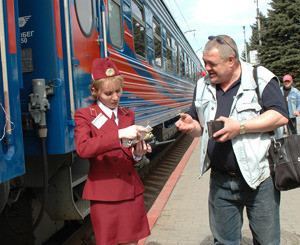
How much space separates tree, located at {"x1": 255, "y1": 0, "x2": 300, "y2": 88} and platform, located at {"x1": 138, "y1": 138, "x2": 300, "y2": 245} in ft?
78.6

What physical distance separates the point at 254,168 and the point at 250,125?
27cm

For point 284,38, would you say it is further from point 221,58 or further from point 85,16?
point 221,58

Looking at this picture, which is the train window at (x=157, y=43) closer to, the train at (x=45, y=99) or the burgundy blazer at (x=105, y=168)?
the train at (x=45, y=99)

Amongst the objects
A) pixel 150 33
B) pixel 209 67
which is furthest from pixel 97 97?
pixel 150 33

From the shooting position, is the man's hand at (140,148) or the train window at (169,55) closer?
the man's hand at (140,148)

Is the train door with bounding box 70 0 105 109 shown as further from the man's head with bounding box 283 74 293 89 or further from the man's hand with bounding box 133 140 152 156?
the man's head with bounding box 283 74 293 89

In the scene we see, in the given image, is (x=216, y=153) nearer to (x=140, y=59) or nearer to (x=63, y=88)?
(x=63, y=88)

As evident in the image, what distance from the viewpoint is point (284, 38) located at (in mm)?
27688

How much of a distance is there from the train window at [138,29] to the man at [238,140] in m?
3.08

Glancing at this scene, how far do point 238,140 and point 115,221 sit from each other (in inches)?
36.1

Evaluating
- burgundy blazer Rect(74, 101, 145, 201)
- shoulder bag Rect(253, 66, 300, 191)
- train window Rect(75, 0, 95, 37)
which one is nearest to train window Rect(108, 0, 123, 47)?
train window Rect(75, 0, 95, 37)

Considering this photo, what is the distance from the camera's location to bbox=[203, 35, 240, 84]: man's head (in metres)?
2.08

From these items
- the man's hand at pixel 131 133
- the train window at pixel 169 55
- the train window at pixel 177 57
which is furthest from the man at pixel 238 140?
the train window at pixel 177 57

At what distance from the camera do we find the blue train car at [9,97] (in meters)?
2.05
